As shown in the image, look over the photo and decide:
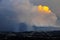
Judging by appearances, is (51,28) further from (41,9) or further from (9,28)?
(9,28)

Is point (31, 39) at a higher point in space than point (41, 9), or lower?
lower

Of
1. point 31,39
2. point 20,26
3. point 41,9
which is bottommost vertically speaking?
point 31,39

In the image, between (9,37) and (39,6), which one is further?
(39,6)

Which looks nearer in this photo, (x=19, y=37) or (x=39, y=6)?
(x=19, y=37)

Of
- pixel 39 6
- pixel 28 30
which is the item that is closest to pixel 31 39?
pixel 28 30

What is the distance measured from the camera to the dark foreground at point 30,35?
239 cm

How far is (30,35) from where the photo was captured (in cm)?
241

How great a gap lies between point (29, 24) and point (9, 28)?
0.75ft

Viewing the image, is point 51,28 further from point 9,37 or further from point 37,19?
point 9,37

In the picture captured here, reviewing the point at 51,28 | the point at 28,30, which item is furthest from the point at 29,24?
the point at 51,28

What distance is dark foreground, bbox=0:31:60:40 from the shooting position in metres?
2.39

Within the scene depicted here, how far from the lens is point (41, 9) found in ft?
8.52

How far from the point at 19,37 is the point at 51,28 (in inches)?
14.5

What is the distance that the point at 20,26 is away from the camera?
2.48m
